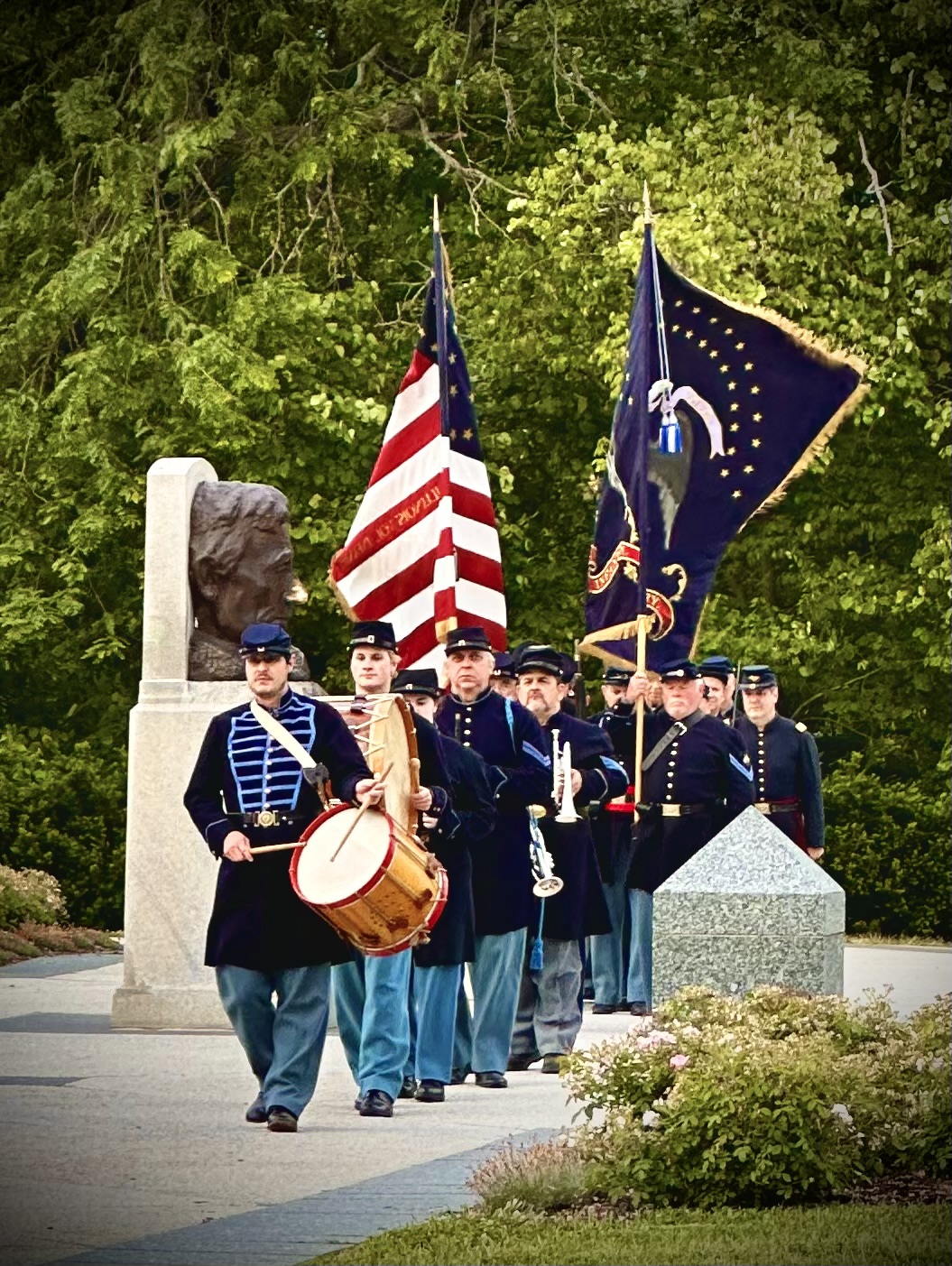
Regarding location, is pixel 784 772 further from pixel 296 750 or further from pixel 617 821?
pixel 296 750

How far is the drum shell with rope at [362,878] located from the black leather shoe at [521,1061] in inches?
100

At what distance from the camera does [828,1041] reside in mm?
9164

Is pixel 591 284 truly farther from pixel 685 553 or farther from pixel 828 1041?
pixel 828 1041

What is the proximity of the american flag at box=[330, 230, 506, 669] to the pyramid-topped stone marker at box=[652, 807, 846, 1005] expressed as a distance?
12.2 feet

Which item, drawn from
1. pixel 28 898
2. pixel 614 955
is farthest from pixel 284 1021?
pixel 28 898

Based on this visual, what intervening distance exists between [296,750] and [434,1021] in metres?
1.71

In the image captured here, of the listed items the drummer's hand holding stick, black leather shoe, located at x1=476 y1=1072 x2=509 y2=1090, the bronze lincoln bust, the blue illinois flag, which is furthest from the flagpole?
the drummer's hand holding stick

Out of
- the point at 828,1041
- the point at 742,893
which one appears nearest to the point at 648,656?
the point at 742,893

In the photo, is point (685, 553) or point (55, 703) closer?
point (685, 553)

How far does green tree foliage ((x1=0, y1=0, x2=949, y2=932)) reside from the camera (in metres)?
22.3

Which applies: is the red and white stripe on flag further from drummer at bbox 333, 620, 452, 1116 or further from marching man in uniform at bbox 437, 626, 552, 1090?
drummer at bbox 333, 620, 452, 1116

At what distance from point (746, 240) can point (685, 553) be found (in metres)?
6.95

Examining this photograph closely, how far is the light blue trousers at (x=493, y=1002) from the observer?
12.1m

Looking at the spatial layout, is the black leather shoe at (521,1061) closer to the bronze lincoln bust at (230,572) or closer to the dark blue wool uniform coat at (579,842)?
the dark blue wool uniform coat at (579,842)
